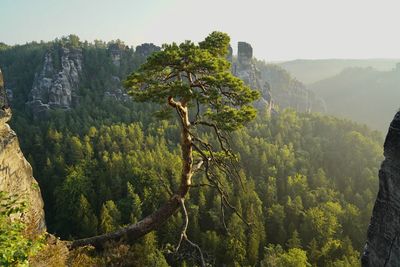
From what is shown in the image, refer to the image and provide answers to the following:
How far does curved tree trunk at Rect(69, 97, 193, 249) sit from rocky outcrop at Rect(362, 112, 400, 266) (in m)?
5.89

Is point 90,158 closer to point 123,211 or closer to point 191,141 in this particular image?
point 123,211

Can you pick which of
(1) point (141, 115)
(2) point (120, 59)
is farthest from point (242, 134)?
(2) point (120, 59)

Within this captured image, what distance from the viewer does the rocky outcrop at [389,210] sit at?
850 cm

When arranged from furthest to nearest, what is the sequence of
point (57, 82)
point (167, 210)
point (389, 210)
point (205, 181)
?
1. point (57, 82)
2. point (205, 181)
3. point (167, 210)
4. point (389, 210)

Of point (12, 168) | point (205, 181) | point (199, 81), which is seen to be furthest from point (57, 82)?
point (199, 81)

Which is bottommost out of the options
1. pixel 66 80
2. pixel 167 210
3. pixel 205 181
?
pixel 205 181

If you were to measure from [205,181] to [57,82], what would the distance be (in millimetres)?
83901

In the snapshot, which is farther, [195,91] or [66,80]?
[66,80]

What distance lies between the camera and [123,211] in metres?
68.2

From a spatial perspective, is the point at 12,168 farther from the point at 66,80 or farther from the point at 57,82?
the point at 66,80

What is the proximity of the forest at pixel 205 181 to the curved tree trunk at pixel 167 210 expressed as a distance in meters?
0.58

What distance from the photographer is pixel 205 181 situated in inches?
2817

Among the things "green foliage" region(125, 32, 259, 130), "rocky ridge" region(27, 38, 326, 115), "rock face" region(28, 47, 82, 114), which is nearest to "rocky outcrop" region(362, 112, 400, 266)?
"green foliage" region(125, 32, 259, 130)

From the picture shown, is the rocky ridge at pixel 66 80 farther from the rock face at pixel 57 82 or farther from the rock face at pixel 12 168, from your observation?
the rock face at pixel 12 168
